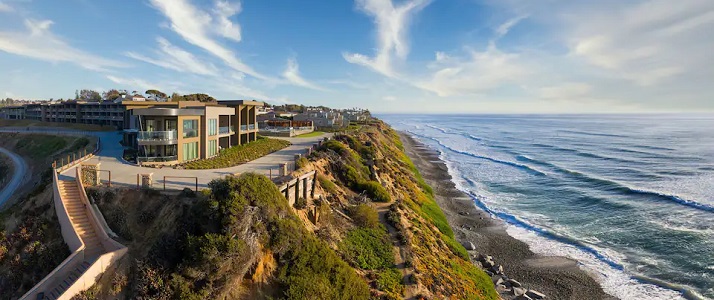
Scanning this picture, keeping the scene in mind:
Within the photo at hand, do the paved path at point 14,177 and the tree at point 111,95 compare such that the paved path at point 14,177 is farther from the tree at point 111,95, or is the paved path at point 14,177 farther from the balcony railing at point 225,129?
the tree at point 111,95

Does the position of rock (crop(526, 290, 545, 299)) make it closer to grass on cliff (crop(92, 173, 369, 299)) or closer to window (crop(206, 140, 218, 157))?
grass on cliff (crop(92, 173, 369, 299))

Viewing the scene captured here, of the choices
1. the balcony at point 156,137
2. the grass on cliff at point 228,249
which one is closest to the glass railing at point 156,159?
the balcony at point 156,137

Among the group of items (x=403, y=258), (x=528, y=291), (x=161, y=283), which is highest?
(x=161, y=283)

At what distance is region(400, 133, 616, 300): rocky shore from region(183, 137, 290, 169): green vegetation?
1843 centimetres

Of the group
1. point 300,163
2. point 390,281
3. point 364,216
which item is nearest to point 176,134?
point 300,163

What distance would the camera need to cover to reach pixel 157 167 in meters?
25.2

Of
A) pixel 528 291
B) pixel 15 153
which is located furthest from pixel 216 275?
pixel 15 153

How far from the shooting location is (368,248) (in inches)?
825

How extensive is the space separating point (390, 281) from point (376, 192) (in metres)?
11.9

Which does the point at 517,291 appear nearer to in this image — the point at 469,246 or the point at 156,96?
the point at 469,246

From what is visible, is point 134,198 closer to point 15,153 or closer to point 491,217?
point 491,217

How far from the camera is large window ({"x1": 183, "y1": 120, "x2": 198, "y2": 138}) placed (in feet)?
96.3

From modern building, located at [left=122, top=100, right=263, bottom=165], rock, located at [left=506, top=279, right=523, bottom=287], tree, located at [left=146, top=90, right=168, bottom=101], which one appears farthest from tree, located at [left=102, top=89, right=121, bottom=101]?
rock, located at [left=506, top=279, right=523, bottom=287]

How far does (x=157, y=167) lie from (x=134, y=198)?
846cm
